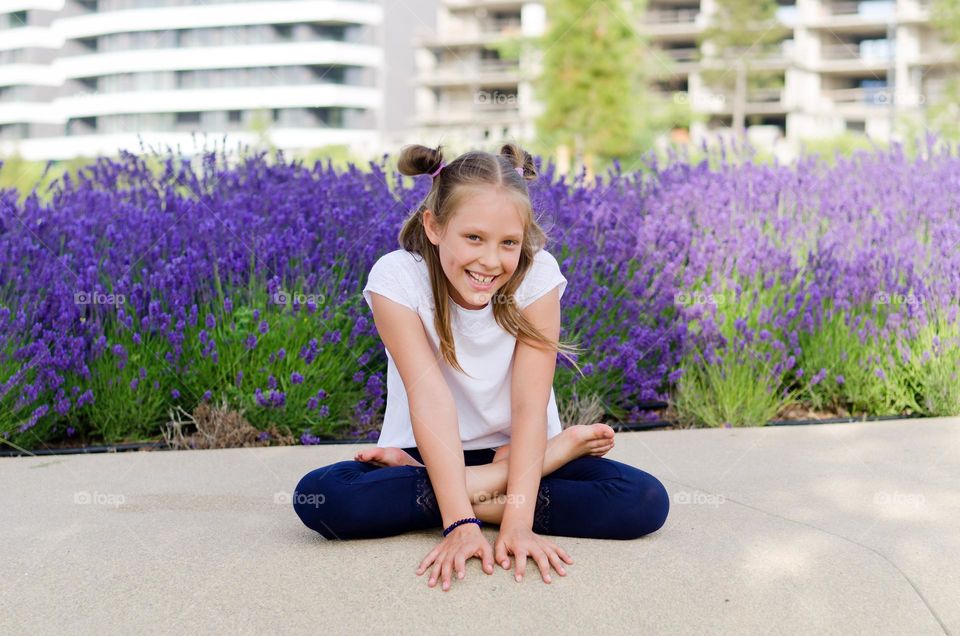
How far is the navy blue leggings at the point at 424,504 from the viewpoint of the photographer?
2.35 metres

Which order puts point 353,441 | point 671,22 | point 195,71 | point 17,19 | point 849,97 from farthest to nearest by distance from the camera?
point 17,19 < point 195,71 < point 671,22 < point 849,97 < point 353,441

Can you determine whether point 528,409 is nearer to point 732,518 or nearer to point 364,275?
point 732,518

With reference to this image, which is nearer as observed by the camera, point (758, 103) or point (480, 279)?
point (480, 279)

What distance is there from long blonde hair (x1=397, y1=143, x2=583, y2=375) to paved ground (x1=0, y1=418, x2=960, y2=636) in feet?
1.58

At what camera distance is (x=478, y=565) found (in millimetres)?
2178

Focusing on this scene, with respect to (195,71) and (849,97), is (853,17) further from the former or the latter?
(195,71)

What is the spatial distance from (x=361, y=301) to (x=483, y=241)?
1.46 metres

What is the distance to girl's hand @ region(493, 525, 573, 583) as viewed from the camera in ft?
7.02

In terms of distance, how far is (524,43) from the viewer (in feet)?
A: 102

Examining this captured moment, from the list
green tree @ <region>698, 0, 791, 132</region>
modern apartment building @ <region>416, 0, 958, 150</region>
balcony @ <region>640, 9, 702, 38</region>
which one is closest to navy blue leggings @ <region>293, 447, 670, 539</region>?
green tree @ <region>698, 0, 791, 132</region>
